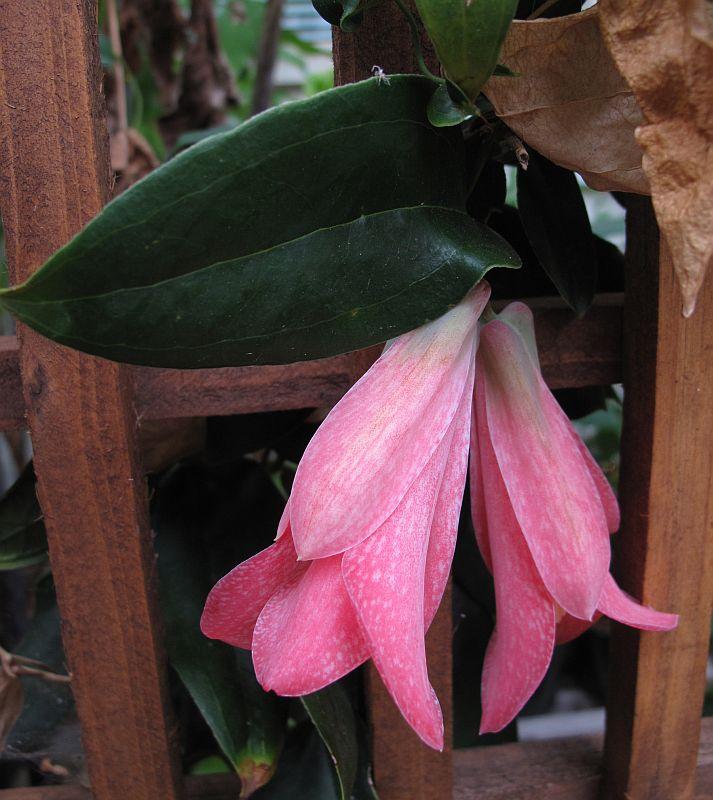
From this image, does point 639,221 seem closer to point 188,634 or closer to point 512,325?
point 512,325

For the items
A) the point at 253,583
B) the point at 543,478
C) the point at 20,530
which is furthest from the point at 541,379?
the point at 20,530

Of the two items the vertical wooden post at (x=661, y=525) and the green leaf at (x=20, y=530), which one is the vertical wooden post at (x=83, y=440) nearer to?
the green leaf at (x=20, y=530)

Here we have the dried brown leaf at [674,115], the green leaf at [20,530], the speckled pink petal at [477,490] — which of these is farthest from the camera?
the green leaf at [20,530]

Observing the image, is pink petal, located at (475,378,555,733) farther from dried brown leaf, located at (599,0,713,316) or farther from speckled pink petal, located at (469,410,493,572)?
dried brown leaf, located at (599,0,713,316)

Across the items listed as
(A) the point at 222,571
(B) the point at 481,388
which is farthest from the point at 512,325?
(A) the point at 222,571

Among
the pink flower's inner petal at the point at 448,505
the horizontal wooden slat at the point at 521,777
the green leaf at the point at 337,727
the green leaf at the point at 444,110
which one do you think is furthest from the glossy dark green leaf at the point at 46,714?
the green leaf at the point at 444,110

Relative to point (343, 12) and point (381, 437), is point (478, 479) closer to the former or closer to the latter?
point (381, 437)

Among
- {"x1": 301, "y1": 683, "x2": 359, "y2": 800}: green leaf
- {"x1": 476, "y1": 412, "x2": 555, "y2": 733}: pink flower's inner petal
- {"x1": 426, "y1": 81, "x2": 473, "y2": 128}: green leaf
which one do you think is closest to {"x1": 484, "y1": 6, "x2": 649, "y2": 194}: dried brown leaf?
{"x1": 426, "y1": 81, "x2": 473, "y2": 128}: green leaf
